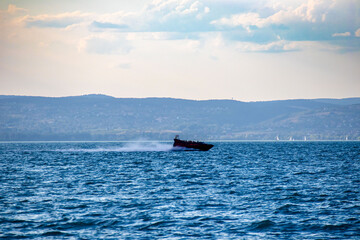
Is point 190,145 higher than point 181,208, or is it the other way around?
point 190,145

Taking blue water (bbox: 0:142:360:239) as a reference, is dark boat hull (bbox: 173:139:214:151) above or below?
above

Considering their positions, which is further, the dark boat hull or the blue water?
the dark boat hull

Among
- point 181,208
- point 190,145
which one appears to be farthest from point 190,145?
point 181,208

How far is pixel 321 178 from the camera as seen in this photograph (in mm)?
67625

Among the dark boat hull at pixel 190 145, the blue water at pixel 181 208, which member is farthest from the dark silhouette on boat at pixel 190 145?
the blue water at pixel 181 208

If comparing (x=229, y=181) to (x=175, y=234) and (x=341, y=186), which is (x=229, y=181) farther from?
(x=175, y=234)

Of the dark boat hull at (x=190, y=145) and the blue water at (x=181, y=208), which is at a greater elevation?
the dark boat hull at (x=190, y=145)

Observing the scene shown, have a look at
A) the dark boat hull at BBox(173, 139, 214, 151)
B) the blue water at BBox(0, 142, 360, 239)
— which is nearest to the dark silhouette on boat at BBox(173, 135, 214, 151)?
the dark boat hull at BBox(173, 139, 214, 151)

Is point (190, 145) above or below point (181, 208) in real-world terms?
above

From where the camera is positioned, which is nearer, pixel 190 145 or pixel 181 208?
pixel 181 208

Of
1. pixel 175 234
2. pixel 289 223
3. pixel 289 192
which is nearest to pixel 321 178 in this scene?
pixel 289 192

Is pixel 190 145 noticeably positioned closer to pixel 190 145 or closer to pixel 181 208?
pixel 190 145

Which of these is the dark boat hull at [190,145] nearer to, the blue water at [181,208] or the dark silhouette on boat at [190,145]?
the dark silhouette on boat at [190,145]

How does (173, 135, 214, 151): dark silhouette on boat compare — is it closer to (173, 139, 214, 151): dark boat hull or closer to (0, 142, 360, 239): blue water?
(173, 139, 214, 151): dark boat hull
